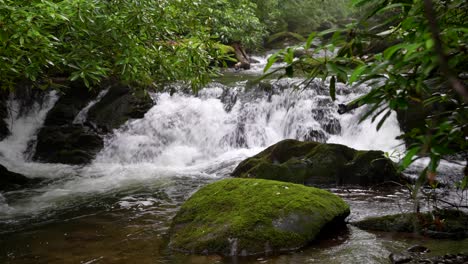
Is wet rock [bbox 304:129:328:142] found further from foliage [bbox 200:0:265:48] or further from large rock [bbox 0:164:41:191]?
large rock [bbox 0:164:41:191]

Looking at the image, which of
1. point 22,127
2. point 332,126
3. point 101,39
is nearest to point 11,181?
point 22,127

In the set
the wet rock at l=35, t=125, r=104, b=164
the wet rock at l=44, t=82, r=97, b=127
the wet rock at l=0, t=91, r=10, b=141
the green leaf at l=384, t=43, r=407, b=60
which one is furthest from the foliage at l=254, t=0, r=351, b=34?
the green leaf at l=384, t=43, r=407, b=60

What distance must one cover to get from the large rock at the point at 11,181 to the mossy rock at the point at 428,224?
721cm

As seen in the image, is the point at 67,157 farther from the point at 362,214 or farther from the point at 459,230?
the point at 459,230

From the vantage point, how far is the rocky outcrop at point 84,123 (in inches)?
490

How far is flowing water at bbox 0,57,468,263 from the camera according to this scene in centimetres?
519

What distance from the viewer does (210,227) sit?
525cm

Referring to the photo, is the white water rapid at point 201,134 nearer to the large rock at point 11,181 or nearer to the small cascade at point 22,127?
the small cascade at point 22,127

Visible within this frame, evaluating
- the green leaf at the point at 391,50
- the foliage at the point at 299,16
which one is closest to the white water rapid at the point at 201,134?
the green leaf at the point at 391,50

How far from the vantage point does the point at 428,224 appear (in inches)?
Answer: 205

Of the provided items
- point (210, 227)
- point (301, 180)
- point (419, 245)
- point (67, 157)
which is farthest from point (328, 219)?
point (67, 157)

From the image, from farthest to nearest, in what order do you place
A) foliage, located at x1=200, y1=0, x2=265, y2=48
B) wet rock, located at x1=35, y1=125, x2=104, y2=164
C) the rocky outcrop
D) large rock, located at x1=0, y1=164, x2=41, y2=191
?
foliage, located at x1=200, y1=0, x2=265, y2=48, the rocky outcrop, wet rock, located at x1=35, y1=125, x2=104, y2=164, large rock, located at x1=0, y1=164, x2=41, y2=191

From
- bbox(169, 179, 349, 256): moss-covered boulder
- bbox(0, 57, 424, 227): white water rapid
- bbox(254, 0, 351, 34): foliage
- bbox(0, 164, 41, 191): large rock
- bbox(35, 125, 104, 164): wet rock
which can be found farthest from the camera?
bbox(254, 0, 351, 34): foliage

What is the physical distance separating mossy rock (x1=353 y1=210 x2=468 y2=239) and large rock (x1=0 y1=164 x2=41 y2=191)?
23.6 feet
